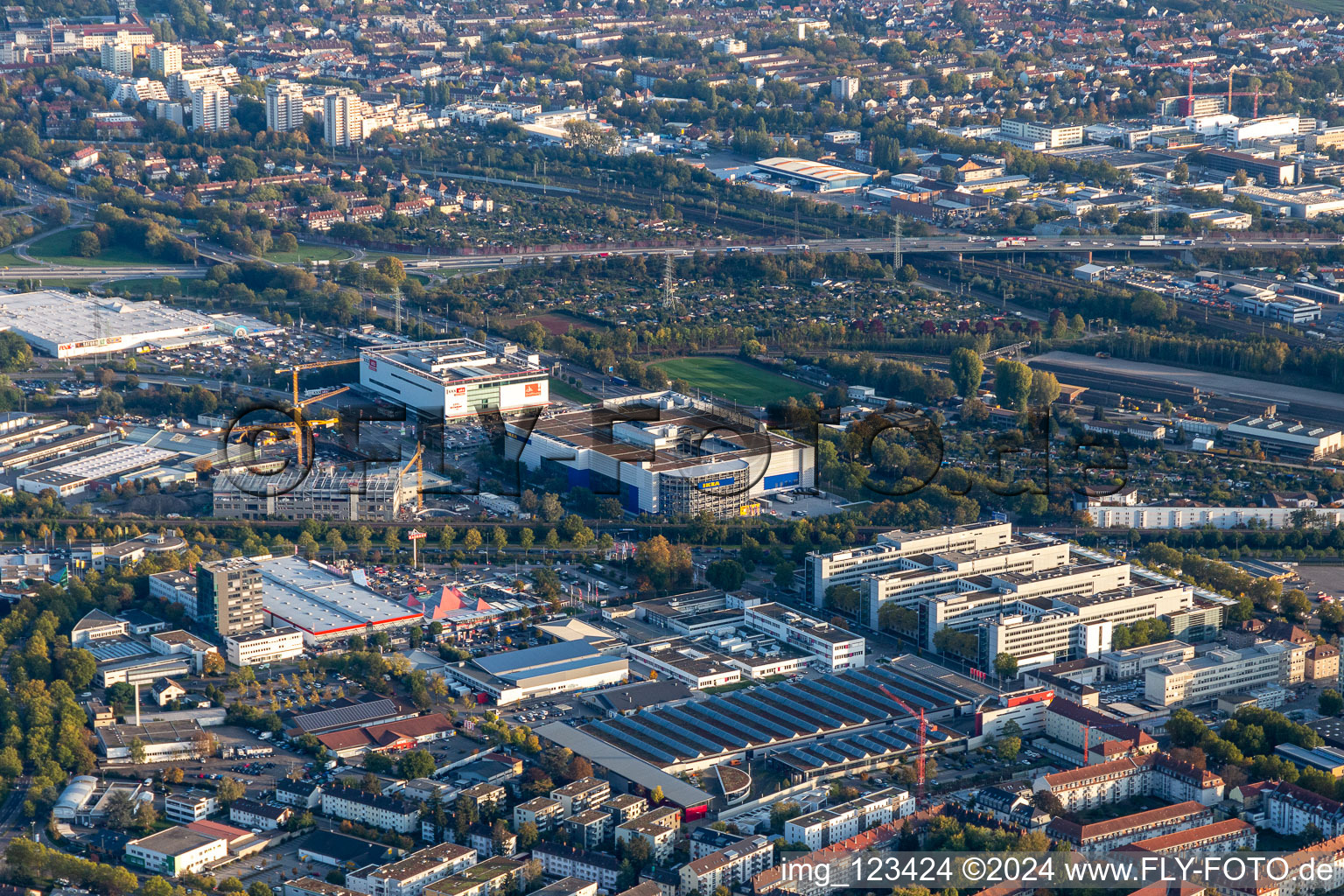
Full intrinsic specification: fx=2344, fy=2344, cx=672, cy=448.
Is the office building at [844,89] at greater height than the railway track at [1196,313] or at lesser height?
greater

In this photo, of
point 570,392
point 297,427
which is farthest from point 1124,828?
point 570,392

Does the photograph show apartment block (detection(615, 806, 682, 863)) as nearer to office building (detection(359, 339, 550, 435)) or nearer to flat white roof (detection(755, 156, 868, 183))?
office building (detection(359, 339, 550, 435))

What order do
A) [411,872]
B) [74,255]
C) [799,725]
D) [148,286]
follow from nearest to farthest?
[411,872] → [799,725] → [148,286] → [74,255]

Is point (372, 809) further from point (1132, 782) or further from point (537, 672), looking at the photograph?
point (1132, 782)

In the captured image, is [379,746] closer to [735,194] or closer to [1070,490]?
[1070,490]

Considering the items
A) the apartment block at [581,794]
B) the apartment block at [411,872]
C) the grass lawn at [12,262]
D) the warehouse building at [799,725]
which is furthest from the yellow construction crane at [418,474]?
the grass lawn at [12,262]

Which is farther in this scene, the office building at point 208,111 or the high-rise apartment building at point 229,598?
the office building at point 208,111

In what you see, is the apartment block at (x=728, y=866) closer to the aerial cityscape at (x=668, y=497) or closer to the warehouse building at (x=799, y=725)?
the aerial cityscape at (x=668, y=497)

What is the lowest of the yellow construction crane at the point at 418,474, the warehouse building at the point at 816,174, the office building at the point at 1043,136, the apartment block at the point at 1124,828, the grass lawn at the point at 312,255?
the apartment block at the point at 1124,828
